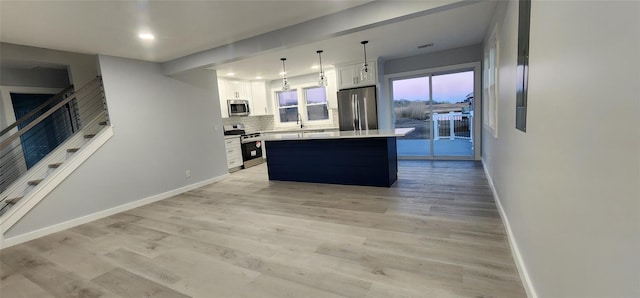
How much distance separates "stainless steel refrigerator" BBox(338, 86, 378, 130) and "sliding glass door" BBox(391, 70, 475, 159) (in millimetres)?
893

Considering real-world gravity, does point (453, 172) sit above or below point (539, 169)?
below

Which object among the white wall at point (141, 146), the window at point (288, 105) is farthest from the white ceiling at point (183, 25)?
the window at point (288, 105)

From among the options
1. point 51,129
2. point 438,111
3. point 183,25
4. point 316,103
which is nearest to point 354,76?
point 316,103

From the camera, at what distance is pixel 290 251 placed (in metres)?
2.44

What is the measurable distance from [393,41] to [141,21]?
3.63 metres

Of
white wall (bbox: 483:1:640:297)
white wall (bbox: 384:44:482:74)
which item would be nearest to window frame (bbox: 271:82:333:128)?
white wall (bbox: 384:44:482:74)

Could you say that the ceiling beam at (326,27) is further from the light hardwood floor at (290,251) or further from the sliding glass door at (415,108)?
the sliding glass door at (415,108)

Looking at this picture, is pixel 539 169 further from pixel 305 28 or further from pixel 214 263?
pixel 305 28

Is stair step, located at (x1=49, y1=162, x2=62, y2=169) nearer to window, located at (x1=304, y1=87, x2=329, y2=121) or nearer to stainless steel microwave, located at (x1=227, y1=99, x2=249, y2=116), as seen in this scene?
stainless steel microwave, located at (x1=227, y1=99, x2=249, y2=116)

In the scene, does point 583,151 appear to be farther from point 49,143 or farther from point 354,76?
point 49,143

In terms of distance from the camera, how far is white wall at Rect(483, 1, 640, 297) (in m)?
0.72

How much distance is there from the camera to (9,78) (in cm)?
425

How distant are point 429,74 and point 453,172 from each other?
2.35m

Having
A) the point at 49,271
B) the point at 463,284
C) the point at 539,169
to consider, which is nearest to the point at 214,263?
the point at 49,271
